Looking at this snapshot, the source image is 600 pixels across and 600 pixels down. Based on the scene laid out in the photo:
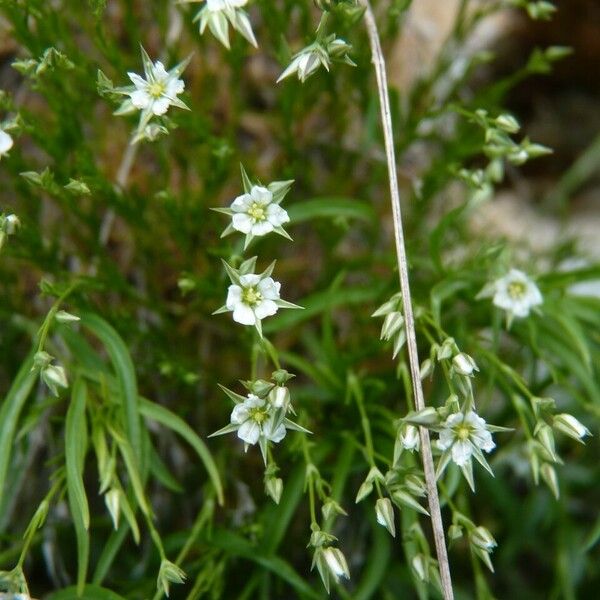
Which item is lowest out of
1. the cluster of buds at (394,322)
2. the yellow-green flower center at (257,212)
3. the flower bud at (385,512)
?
the flower bud at (385,512)

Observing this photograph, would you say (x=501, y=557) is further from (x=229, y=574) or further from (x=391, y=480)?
(x=391, y=480)

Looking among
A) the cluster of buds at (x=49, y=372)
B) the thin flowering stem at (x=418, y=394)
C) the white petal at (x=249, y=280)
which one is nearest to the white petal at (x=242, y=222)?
the white petal at (x=249, y=280)

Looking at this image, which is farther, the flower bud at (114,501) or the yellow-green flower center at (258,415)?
the flower bud at (114,501)

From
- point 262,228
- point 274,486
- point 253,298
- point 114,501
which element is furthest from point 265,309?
point 114,501

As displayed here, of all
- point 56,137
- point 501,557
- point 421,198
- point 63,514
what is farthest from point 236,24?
point 501,557

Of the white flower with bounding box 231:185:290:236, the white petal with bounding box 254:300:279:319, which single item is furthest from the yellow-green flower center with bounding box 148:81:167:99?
the white petal with bounding box 254:300:279:319

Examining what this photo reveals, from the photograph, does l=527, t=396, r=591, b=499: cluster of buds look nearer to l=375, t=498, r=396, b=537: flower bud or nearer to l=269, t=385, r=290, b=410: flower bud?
l=375, t=498, r=396, b=537: flower bud

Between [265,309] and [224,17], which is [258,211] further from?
[224,17]

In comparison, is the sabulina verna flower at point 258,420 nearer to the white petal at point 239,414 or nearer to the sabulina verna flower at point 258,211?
the white petal at point 239,414
